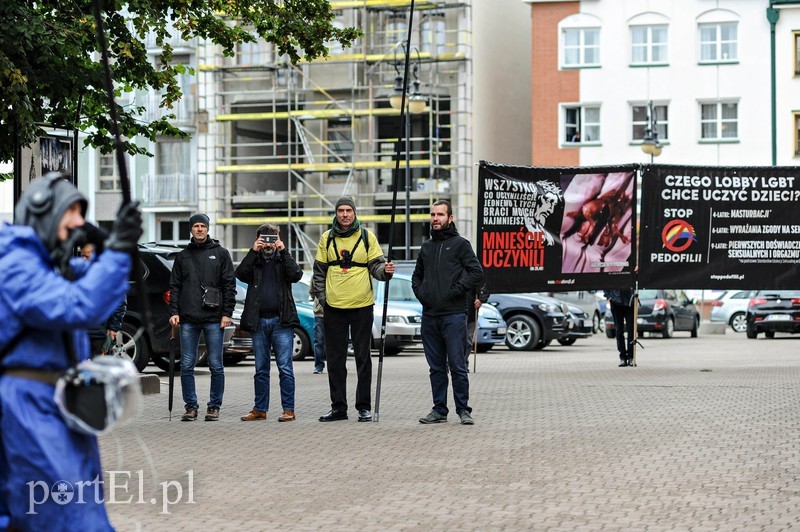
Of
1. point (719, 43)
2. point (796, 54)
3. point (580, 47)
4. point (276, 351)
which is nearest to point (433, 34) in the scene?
point (580, 47)

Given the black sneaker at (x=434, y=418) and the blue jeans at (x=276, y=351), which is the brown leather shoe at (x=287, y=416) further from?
the black sneaker at (x=434, y=418)

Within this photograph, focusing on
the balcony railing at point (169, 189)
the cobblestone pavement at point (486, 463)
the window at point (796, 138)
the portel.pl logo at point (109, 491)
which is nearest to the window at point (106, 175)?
the balcony railing at point (169, 189)

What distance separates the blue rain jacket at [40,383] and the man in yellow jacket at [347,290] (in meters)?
8.08

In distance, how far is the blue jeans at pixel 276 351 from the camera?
1354 centimetres

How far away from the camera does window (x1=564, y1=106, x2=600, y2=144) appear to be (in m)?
56.8

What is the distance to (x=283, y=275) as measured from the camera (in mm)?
13703

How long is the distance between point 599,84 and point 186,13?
39.9 m

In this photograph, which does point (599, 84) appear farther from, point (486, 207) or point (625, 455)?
point (625, 455)

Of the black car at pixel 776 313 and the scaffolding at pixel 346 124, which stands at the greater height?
the scaffolding at pixel 346 124

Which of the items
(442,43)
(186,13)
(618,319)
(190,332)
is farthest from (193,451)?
(442,43)

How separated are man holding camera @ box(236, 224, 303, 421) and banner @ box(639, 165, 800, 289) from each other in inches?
389

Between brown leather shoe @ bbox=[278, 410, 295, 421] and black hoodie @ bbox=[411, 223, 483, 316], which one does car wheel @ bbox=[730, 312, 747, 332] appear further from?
brown leather shoe @ bbox=[278, 410, 295, 421]

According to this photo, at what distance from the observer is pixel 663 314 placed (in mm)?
37094

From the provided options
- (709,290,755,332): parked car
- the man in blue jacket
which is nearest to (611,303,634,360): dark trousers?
the man in blue jacket
